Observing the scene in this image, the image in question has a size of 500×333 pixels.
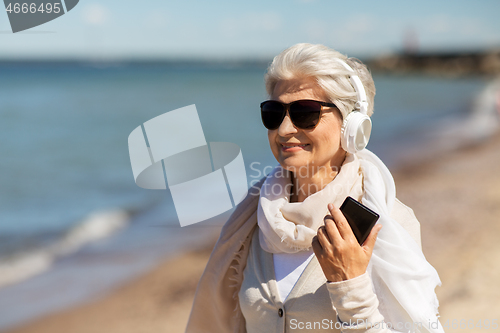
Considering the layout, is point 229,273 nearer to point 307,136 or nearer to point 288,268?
point 288,268

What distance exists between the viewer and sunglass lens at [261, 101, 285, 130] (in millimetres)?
1942

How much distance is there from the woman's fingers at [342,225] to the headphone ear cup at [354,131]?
379mm

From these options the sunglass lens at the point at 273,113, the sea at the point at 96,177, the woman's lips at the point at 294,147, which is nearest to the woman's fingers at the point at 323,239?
the woman's lips at the point at 294,147

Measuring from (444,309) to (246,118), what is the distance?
18546 millimetres

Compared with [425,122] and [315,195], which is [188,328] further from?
[425,122]

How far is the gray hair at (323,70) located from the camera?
1.84 m

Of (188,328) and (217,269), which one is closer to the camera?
(217,269)

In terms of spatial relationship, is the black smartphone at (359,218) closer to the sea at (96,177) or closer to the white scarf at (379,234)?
the white scarf at (379,234)

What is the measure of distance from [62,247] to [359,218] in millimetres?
7091

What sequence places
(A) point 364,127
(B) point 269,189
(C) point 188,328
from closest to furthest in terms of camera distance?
(A) point 364,127
(B) point 269,189
(C) point 188,328

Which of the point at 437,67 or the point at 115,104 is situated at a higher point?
the point at 115,104

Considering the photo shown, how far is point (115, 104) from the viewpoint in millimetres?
28391

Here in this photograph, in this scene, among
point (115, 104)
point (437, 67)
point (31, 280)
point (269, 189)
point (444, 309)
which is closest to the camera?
point (269, 189)

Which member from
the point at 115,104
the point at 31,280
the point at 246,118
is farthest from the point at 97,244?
the point at 115,104
